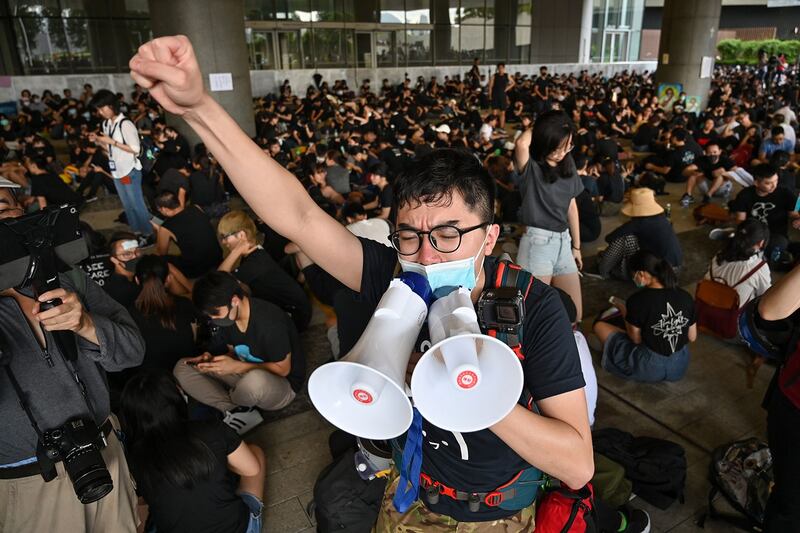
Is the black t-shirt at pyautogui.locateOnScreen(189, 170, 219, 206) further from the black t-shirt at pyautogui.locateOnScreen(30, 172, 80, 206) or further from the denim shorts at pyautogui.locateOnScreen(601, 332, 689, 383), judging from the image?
the denim shorts at pyautogui.locateOnScreen(601, 332, 689, 383)

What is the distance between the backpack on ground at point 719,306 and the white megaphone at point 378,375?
167 inches

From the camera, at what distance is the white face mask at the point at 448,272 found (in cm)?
141

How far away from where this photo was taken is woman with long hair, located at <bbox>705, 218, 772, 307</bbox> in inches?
180

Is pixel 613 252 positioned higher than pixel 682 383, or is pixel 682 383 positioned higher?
pixel 613 252

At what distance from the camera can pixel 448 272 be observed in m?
1.43

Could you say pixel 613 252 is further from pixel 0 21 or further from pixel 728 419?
pixel 0 21

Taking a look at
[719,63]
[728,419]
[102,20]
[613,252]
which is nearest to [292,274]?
[613,252]

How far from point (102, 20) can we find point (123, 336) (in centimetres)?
2277

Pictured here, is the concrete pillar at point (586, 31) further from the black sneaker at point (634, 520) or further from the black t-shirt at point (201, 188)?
the black sneaker at point (634, 520)

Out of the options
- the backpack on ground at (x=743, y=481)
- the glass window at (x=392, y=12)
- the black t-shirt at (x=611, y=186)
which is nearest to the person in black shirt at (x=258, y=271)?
the backpack on ground at (x=743, y=481)

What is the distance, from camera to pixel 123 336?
7.13ft

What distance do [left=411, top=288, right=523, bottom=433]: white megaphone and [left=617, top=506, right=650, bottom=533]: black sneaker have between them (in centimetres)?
199

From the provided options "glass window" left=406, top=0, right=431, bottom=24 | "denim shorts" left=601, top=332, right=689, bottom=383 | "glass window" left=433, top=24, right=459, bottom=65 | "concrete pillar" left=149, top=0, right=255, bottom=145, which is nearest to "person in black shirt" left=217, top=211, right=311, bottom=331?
"denim shorts" left=601, top=332, right=689, bottom=383

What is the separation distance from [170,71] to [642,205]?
5.45m
